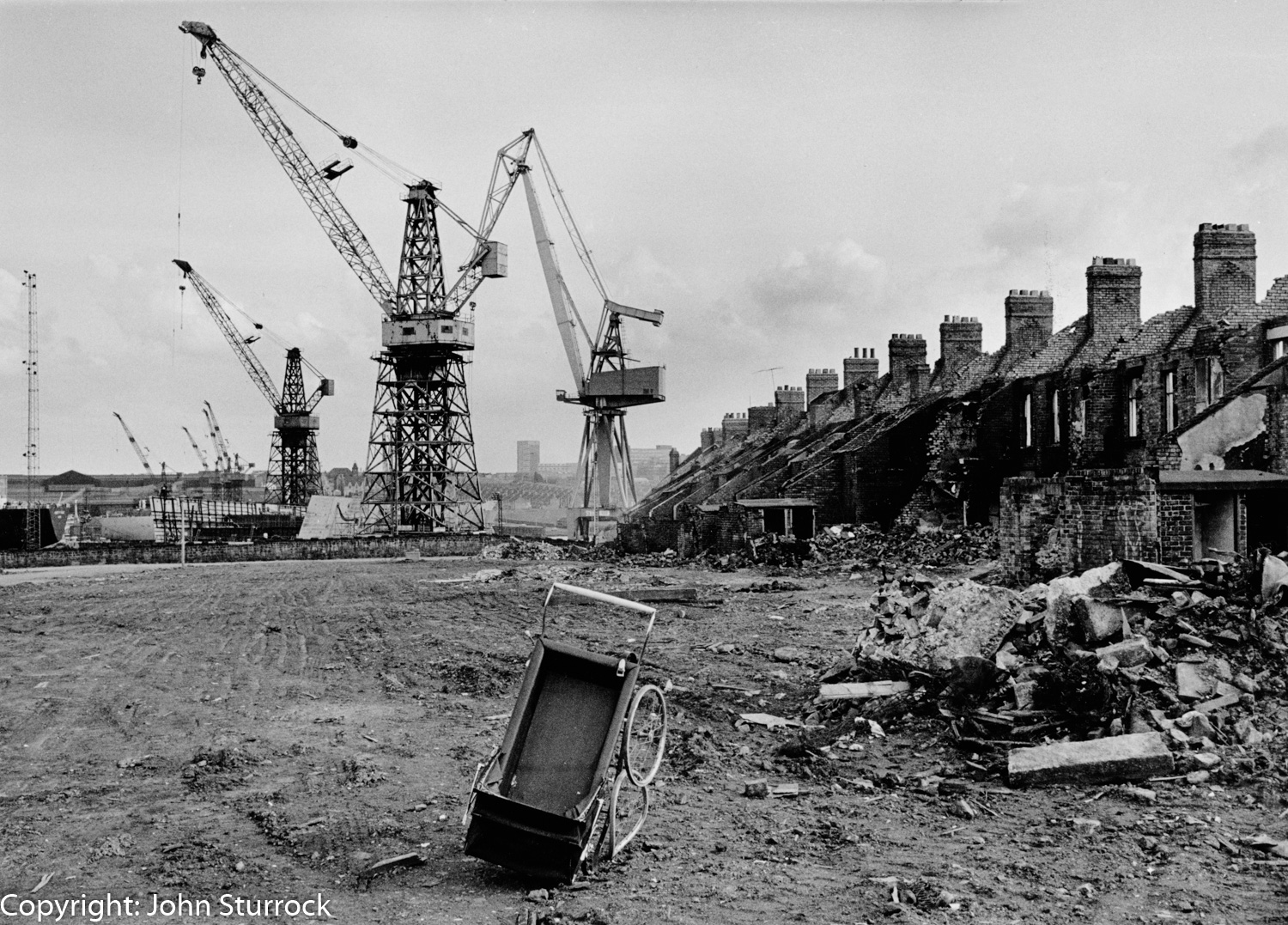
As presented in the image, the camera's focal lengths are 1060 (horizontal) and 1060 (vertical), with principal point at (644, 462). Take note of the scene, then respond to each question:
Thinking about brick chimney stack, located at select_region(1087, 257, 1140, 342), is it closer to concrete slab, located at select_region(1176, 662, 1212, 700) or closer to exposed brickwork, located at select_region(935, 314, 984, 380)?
exposed brickwork, located at select_region(935, 314, 984, 380)

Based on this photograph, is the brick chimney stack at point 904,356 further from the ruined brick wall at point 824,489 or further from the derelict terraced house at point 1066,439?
the ruined brick wall at point 824,489

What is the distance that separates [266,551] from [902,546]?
29495mm

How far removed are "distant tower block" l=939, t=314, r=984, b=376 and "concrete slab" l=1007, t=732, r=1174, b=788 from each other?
1024 inches

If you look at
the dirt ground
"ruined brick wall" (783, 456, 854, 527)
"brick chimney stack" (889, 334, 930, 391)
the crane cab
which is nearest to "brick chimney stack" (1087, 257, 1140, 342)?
"ruined brick wall" (783, 456, 854, 527)

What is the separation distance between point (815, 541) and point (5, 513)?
140ft

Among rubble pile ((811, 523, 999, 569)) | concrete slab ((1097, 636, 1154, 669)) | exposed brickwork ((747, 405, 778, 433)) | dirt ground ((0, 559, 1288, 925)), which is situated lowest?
dirt ground ((0, 559, 1288, 925))

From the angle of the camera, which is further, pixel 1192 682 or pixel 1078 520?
pixel 1078 520

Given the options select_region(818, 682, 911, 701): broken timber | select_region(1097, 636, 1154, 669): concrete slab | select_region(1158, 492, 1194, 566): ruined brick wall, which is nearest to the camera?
select_region(1097, 636, 1154, 669): concrete slab

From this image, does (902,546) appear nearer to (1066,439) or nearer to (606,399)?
(1066,439)

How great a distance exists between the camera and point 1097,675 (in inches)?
321

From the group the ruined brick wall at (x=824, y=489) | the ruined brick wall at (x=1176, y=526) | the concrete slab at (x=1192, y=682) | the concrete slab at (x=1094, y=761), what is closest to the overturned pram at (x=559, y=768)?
the concrete slab at (x=1094, y=761)

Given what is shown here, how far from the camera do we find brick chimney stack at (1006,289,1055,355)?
2956 cm

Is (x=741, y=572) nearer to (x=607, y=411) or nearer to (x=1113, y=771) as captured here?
(x=1113, y=771)

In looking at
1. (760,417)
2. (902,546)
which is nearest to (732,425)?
(760,417)
